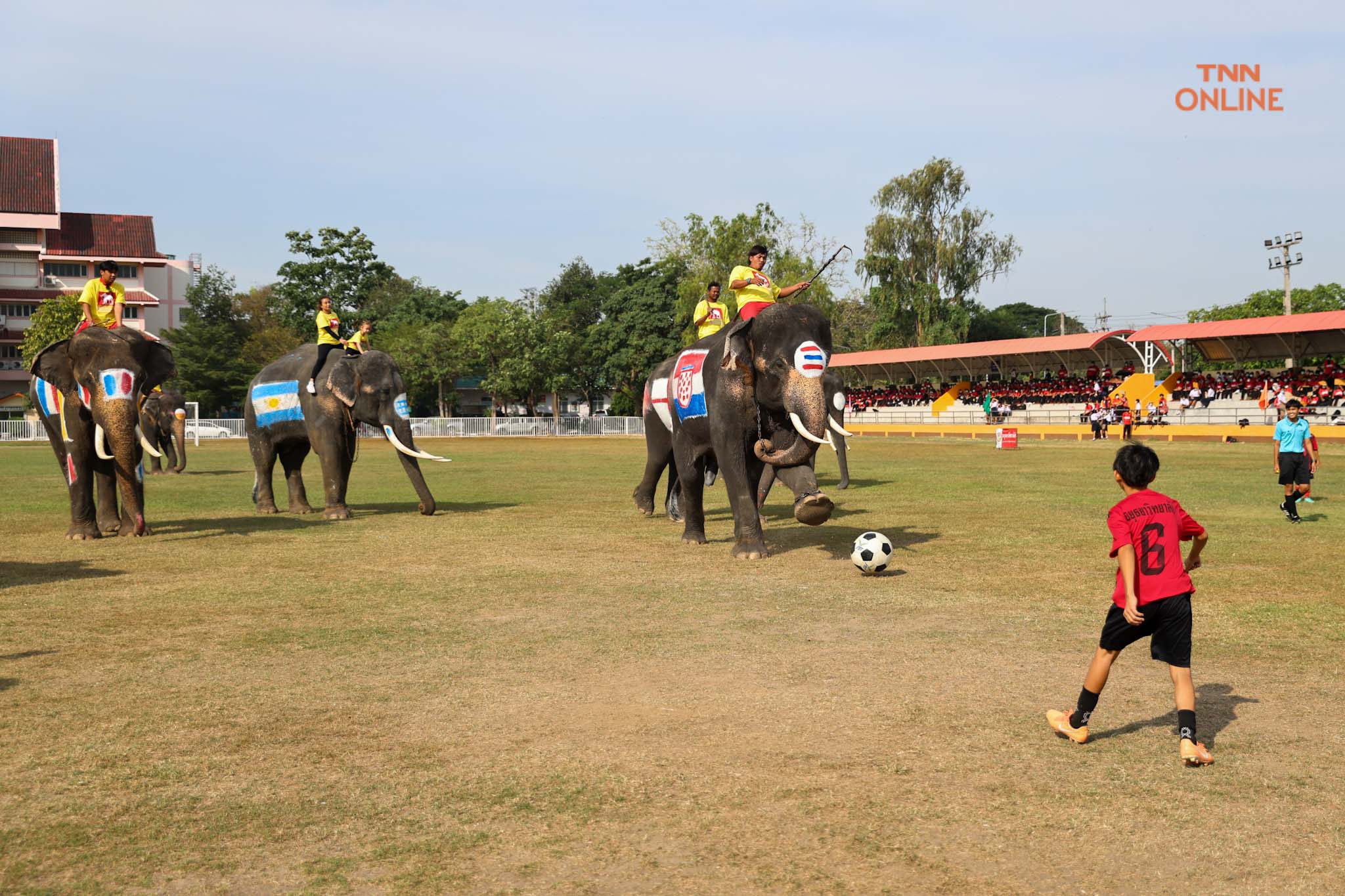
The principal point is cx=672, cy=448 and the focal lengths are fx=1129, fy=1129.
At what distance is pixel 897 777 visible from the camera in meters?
5.03

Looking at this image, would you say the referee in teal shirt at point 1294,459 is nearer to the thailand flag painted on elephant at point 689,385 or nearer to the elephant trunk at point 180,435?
the thailand flag painted on elephant at point 689,385

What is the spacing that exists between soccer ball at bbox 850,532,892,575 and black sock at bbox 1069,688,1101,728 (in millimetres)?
4861

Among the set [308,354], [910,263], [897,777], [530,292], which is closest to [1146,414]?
[910,263]

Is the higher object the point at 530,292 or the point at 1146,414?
the point at 530,292

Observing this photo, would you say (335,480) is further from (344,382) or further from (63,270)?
(63,270)

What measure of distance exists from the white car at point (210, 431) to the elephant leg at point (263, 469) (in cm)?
4787

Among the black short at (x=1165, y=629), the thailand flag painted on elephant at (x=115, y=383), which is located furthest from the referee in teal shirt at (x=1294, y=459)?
the thailand flag painted on elephant at (x=115, y=383)

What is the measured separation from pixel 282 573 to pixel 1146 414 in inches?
1879

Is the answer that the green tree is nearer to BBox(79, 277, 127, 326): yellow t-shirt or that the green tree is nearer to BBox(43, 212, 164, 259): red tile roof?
BBox(43, 212, 164, 259): red tile roof

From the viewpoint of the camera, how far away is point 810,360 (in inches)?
445

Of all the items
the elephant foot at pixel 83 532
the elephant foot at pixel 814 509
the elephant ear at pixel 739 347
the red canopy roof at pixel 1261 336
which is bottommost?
the elephant foot at pixel 83 532

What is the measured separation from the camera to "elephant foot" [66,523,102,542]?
1386 cm

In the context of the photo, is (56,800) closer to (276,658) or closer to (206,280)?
(276,658)

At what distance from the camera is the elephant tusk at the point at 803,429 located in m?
11.0
